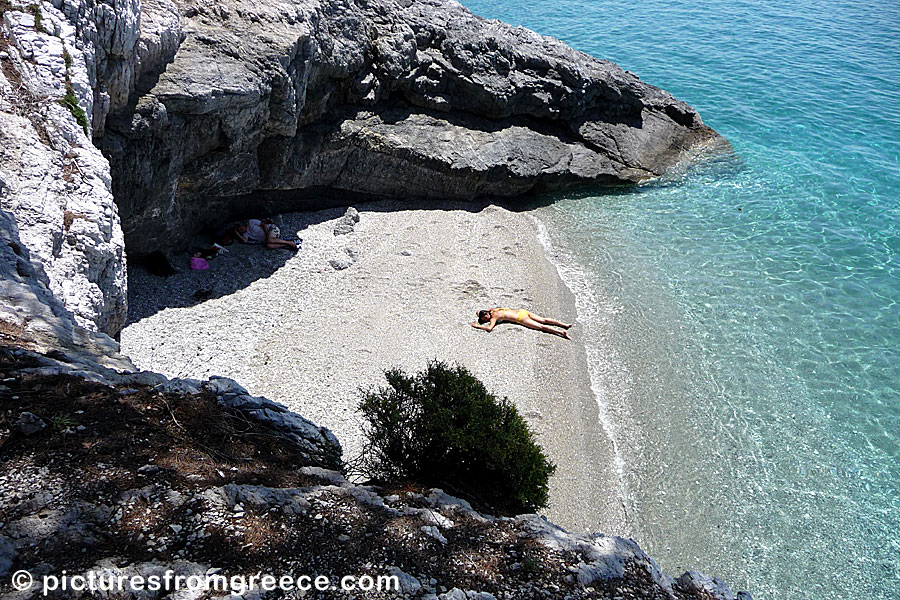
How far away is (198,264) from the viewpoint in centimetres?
1576

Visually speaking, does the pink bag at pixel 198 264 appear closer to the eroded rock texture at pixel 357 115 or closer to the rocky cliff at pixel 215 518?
the eroded rock texture at pixel 357 115

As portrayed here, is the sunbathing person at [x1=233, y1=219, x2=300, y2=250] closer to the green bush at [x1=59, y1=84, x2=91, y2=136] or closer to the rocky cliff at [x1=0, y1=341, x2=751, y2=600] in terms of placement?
the green bush at [x1=59, y1=84, x2=91, y2=136]

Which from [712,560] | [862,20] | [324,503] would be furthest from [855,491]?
[862,20]

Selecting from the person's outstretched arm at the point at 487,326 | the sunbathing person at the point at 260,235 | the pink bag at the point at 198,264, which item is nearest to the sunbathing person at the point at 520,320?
the person's outstretched arm at the point at 487,326

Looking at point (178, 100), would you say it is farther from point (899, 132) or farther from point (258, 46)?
point (899, 132)

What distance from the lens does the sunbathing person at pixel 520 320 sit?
15.1 metres

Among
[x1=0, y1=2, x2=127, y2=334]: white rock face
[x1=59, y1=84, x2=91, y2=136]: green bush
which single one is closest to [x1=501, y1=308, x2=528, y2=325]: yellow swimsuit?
[x1=0, y1=2, x2=127, y2=334]: white rock face

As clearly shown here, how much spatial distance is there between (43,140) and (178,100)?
464 cm

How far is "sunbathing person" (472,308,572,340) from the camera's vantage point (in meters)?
15.1

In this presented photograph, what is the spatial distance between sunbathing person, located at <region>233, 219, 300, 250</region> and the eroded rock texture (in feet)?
2.84

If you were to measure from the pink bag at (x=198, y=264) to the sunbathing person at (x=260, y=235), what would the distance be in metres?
1.50

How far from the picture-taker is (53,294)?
768cm

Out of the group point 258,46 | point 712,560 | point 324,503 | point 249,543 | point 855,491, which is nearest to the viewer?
point 249,543

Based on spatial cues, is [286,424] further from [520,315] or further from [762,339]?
[762,339]
